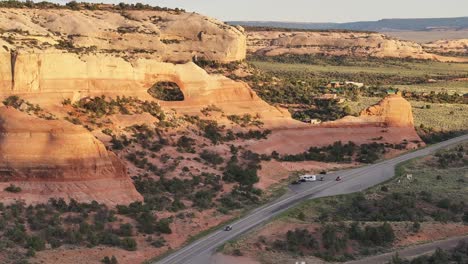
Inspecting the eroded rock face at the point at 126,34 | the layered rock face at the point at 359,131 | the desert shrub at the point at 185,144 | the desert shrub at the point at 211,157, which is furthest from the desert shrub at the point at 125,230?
the layered rock face at the point at 359,131

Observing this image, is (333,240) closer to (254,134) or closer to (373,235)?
(373,235)

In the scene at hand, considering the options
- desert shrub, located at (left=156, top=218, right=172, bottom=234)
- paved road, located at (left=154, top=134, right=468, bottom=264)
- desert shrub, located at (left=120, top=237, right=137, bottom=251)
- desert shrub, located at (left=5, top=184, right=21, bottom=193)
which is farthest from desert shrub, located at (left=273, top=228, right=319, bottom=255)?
desert shrub, located at (left=5, top=184, right=21, bottom=193)

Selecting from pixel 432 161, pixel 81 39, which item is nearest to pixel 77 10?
pixel 81 39

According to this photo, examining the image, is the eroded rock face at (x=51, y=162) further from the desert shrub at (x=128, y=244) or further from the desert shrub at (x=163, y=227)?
the desert shrub at (x=128, y=244)

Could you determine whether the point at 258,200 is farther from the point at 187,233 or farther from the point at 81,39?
the point at 81,39

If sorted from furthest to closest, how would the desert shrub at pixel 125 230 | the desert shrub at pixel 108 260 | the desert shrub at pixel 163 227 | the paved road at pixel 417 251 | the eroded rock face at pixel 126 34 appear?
the eroded rock face at pixel 126 34
the desert shrub at pixel 163 227
the desert shrub at pixel 125 230
the paved road at pixel 417 251
the desert shrub at pixel 108 260
